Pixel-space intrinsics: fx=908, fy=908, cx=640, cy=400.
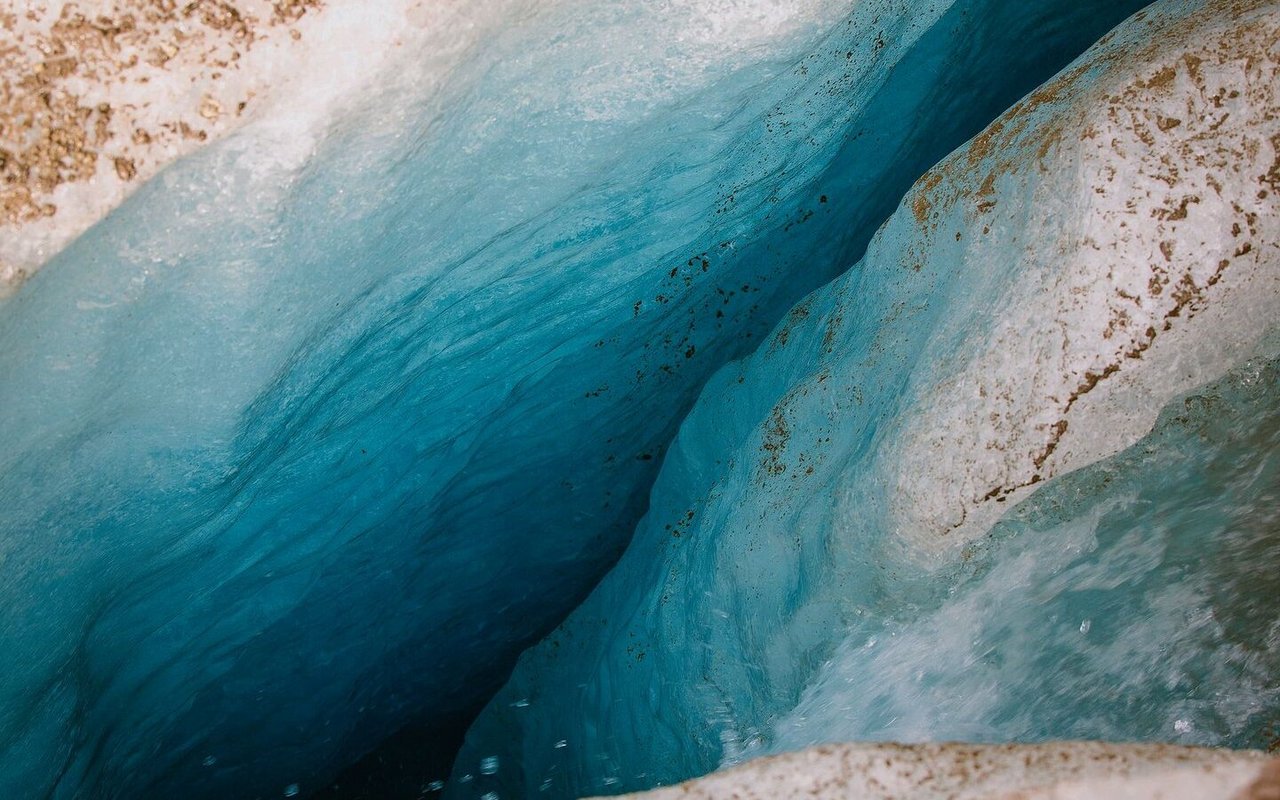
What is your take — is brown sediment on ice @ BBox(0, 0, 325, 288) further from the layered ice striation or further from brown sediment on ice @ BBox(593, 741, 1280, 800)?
brown sediment on ice @ BBox(593, 741, 1280, 800)

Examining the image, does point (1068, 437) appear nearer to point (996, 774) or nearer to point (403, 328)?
point (996, 774)

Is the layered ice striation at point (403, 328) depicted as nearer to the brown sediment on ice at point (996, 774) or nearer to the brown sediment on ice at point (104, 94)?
the brown sediment on ice at point (104, 94)

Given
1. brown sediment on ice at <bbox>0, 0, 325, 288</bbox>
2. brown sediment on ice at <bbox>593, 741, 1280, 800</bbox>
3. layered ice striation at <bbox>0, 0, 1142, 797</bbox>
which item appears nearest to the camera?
brown sediment on ice at <bbox>593, 741, 1280, 800</bbox>

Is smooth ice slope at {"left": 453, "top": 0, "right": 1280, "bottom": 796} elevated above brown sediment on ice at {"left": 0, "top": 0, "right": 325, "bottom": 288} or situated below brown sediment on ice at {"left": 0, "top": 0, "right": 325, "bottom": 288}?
below

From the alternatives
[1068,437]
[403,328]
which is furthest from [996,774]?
[403,328]

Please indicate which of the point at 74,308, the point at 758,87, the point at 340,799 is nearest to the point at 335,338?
the point at 74,308

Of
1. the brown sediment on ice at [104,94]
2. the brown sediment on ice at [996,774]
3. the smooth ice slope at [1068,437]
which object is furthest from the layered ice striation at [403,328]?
the brown sediment on ice at [996,774]

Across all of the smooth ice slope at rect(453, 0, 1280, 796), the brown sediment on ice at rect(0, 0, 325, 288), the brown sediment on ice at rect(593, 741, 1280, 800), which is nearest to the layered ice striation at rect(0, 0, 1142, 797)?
the brown sediment on ice at rect(0, 0, 325, 288)
